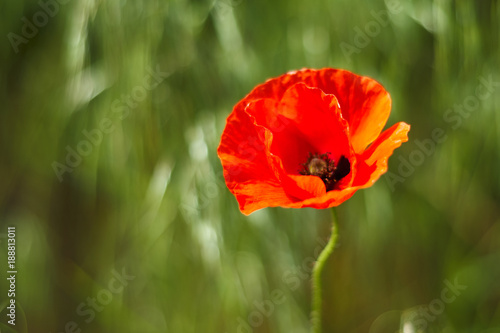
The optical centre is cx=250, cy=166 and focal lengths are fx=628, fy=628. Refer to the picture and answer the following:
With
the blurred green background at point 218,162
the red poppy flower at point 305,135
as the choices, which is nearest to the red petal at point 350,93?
the red poppy flower at point 305,135

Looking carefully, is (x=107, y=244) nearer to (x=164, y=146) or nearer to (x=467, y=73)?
(x=164, y=146)

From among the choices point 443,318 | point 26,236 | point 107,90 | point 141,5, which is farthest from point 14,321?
point 443,318

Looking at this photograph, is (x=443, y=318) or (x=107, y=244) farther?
(x=107, y=244)

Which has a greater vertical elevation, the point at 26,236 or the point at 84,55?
the point at 84,55

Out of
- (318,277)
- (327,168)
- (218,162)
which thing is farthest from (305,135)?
(218,162)

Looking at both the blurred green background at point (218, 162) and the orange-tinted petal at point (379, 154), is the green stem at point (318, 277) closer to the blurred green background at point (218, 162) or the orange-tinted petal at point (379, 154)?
the orange-tinted petal at point (379, 154)

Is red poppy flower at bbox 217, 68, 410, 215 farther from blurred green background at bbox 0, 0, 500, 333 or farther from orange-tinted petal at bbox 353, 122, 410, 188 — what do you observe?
blurred green background at bbox 0, 0, 500, 333

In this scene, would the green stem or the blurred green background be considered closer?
the green stem

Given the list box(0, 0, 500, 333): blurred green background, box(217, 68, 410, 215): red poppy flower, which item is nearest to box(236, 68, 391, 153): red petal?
box(217, 68, 410, 215): red poppy flower
